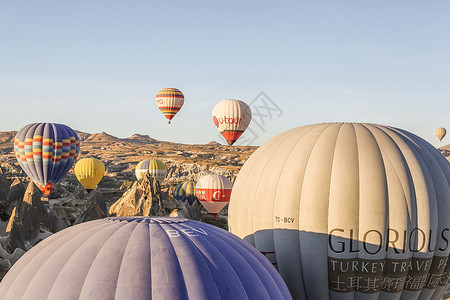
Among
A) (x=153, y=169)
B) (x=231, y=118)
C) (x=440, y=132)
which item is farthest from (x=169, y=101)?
(x=440, y=132)

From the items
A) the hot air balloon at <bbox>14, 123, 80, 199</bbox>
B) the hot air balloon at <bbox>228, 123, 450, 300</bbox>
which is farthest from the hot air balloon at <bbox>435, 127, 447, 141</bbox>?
the hot air balloon at <bbox>228, 123, 450, 300</bbox>

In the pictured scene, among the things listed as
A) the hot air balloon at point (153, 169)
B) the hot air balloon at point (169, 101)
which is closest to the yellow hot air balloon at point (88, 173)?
the hot air balloon at point (153, 169)

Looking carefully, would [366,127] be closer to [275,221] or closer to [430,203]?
[430,203]

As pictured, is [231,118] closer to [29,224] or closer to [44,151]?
[44,151]

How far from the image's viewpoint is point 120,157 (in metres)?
138

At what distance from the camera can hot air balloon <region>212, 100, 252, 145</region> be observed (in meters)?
52.8

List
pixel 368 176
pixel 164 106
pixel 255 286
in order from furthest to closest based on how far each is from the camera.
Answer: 1. pixel 164 106
2. pixel 368 176
3. pixel 255 286

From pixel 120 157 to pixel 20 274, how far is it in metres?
133

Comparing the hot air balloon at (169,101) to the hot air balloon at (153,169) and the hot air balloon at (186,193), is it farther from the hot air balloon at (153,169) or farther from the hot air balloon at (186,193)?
the hot air balloon at (186,193)

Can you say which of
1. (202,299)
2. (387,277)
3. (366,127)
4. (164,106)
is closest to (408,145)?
(366,127)

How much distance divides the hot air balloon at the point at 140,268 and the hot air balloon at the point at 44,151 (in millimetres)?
42540

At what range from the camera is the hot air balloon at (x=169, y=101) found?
216ft

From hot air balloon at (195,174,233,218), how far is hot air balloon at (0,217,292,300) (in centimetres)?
3408

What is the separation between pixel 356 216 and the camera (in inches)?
491
